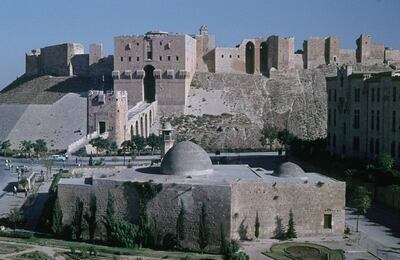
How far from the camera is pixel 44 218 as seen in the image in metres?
27.4

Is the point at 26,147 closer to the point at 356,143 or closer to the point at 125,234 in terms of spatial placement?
the point at 356,143

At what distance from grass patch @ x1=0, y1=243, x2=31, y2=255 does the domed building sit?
2770 millimetres

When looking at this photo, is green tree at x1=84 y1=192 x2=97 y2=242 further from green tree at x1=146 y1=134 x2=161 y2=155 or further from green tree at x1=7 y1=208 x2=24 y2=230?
green tree at x1=146 y1=134 x2=161 y2=155

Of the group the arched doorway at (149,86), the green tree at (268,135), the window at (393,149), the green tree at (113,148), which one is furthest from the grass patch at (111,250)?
the arched doorway at (149,86)

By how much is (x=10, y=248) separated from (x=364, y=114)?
22935 mm

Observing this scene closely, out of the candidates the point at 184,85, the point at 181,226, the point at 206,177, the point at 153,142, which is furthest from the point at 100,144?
the point at 181,226

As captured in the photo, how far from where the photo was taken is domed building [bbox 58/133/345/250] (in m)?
23.4

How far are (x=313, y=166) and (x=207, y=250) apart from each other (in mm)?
17887

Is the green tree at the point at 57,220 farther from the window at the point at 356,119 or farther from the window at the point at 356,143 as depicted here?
the window at the point at 356,119

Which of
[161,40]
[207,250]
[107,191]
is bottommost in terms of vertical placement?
[207,250]

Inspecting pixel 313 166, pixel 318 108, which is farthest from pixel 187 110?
pixel 313 166

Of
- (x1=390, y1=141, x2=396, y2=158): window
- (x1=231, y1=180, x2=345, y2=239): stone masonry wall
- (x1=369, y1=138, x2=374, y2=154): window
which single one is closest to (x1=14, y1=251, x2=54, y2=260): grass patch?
(x1=231, y1=180, x2=345, y2=239): stone masonry wall

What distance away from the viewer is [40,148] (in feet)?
150

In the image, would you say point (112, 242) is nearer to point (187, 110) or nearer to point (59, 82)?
point (187, 110)
